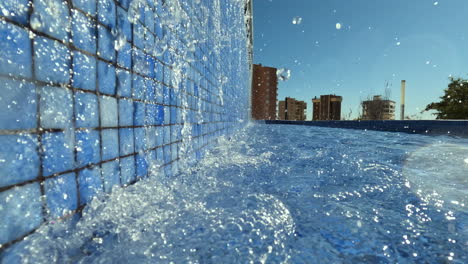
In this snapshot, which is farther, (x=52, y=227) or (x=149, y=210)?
(x=149, y=210)

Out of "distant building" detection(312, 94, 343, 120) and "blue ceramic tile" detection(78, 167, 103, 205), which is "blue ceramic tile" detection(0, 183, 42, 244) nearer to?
"blue ceramic tile" detection(78, 167, 103, 205)

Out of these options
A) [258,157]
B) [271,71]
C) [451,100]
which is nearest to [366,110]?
[451,100]

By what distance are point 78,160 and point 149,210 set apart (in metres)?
0.49

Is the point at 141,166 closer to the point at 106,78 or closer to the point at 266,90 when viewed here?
the point at 106,78

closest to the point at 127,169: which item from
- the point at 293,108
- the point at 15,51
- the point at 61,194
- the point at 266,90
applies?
the point at 61,194

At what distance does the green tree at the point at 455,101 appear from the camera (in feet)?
55.0

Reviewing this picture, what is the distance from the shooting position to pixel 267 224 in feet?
3.88

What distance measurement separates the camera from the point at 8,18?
80 centimetres

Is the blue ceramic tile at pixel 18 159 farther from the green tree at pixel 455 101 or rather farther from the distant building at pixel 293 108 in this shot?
the distant building at pixel 293 108

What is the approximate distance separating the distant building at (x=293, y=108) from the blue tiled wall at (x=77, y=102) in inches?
3544

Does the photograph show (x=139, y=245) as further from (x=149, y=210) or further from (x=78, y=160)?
(x=78, y=160)

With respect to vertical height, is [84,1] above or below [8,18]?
above

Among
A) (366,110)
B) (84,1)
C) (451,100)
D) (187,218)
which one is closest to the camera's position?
(84,1)

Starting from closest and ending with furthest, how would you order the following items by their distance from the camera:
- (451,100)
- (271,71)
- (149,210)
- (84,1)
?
1. (84,1)
2. (149,210)
3. (451,100)
4. (271,71)
